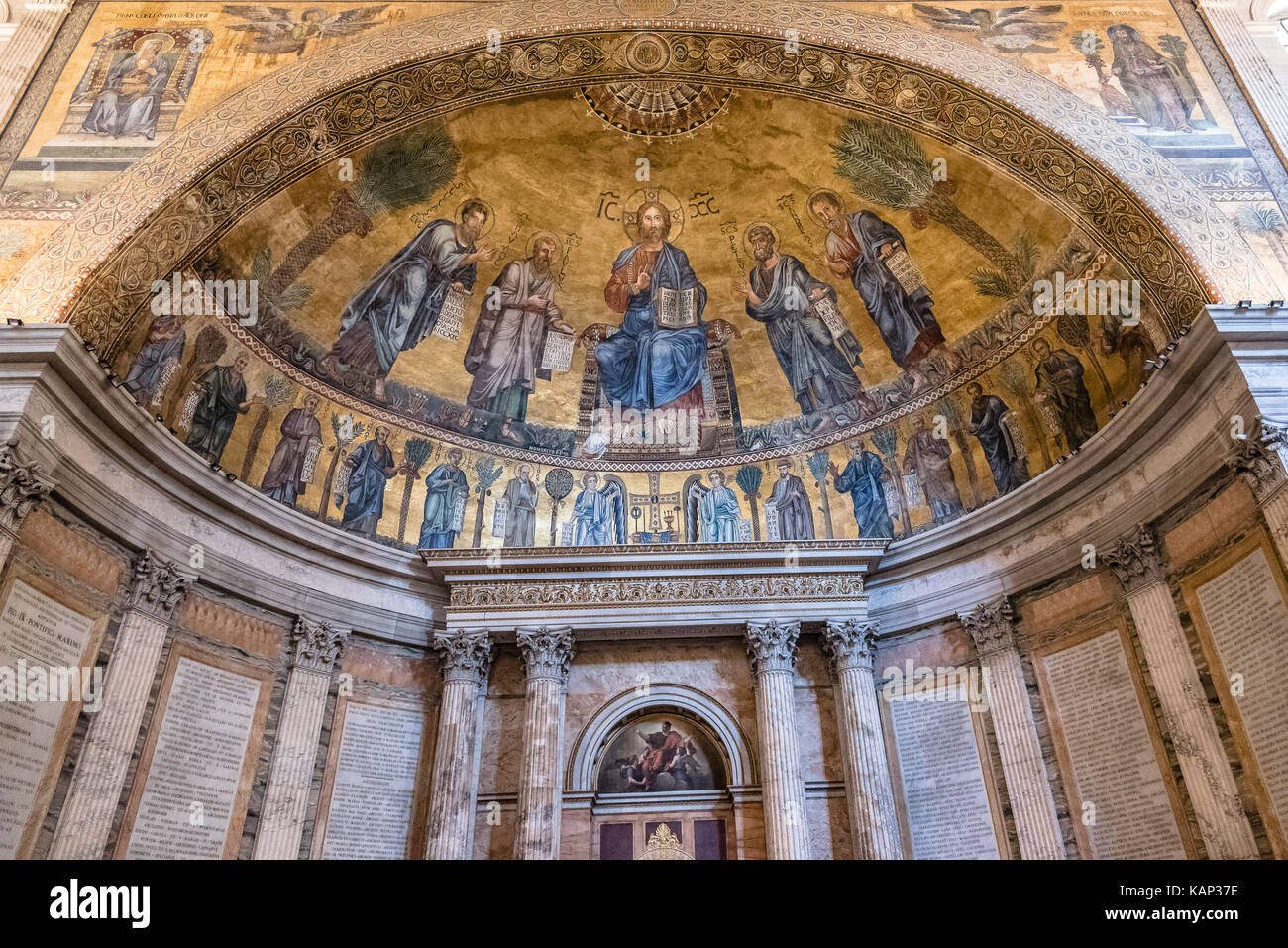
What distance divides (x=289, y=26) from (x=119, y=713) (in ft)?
35.1

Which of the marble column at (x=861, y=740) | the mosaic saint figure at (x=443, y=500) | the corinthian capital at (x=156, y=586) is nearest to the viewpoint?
the corinthian capital at (x=156, y=586)

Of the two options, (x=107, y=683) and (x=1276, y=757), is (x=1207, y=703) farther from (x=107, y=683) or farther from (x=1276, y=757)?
(x=107, y=683)

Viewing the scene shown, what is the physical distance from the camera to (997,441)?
14070 mm

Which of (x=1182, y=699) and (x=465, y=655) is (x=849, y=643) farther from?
(x=465, y=655)

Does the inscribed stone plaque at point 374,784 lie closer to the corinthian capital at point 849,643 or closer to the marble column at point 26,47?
the corinthian capital at point 849,643

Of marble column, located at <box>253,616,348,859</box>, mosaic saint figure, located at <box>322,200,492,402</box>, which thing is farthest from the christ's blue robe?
marble column, located at <box>253,616,348,859</box>

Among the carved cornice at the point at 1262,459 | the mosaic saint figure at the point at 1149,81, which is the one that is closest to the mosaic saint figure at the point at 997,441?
the carved cornice at the point at 1262,459

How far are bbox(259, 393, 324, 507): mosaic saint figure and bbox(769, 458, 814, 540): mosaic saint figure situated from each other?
851 cm

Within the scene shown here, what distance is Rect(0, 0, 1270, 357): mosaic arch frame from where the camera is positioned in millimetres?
10828

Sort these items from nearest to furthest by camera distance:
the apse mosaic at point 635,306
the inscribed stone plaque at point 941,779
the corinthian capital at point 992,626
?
the inscribed stone plaque at point 941,779 < the apse mosaic at point 635,306 < the corinthian capital at point 992,626

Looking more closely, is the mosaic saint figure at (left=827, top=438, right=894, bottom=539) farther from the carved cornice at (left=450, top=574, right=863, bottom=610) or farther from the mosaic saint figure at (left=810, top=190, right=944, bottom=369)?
the mosaic saint figure at (left=810, top=190, right=944, bottom=369)

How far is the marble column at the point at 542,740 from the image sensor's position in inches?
496

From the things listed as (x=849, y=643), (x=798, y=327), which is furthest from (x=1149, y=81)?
(x=849, y=643)

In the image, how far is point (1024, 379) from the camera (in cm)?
1373
